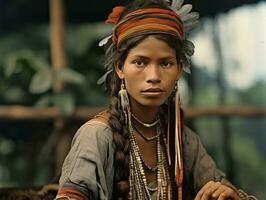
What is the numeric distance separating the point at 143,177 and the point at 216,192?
0.17 m

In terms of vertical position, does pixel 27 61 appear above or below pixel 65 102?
above

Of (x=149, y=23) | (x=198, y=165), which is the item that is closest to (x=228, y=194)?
(x=198, y=165)

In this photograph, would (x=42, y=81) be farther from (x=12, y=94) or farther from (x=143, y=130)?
(x=143, y=130)

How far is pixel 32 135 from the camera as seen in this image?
288 centimetres

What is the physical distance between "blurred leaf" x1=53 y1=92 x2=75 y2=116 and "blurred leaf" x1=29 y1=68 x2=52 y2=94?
7 cm

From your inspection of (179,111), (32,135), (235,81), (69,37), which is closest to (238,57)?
(235,81)

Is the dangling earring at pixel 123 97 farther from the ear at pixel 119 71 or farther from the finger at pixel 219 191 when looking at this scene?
the finger at pixel 219 191

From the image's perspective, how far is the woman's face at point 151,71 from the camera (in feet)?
4.14

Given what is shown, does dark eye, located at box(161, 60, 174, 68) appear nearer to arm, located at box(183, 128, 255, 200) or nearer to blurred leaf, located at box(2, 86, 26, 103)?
arm, located at box(183, 128, 255, 200)

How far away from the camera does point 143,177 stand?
1327 mm

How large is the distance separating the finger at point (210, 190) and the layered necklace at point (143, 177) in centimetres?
11

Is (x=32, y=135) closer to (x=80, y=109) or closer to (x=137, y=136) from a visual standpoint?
(x=80, y=109)

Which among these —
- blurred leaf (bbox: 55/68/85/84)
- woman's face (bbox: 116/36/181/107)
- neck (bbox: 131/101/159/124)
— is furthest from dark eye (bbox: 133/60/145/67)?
blurred leaf (bbox: 55/68/85/84)

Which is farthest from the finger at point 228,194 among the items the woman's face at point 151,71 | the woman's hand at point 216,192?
the woman's face at point 151,71
